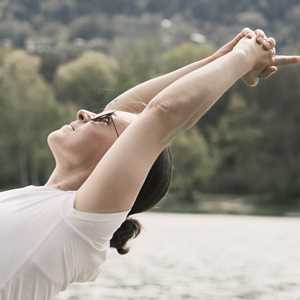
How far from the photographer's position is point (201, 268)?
19.8m

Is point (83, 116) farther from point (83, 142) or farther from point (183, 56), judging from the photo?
point (183, 56)

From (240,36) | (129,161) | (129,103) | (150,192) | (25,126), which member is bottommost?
(25,126)

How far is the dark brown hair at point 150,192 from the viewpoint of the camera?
9.65 ft

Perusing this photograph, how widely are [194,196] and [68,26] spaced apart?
336 ft

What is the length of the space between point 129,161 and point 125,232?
51cm

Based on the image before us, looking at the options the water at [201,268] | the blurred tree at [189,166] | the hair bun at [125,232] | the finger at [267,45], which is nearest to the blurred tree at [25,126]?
the blurred tree at [189,166]

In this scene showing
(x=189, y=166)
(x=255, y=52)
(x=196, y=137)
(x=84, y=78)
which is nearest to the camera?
(x=255, y=52)

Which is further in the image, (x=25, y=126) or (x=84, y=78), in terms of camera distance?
(x=84, y=78)

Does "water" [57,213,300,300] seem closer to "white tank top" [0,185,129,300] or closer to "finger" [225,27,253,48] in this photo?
"finger" [225,27,253,48]

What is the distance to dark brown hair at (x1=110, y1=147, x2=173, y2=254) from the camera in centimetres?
294

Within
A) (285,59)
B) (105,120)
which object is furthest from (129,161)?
(285,59)

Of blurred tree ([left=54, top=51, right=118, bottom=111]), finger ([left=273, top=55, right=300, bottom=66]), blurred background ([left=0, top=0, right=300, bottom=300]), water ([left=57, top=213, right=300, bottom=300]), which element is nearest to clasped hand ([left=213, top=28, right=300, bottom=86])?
finger ([left=273, top=55, right=300, bottom=66])

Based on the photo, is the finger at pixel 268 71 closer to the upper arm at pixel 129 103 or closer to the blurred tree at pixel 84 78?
the upper arm at pixel 129 103

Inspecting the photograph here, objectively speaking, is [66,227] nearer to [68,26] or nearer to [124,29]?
[124,29]
